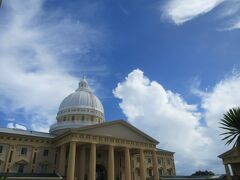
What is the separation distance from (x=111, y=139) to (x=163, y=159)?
27.3 metres

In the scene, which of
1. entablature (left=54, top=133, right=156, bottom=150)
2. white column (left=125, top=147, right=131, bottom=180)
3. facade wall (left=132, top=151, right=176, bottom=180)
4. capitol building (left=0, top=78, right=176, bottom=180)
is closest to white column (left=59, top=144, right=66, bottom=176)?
capitol building (left=0, top=78, right=176, bottom=180)

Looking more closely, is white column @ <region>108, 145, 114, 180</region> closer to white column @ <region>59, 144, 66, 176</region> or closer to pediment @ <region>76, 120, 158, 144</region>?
pediment @ <region>76, 120, 158, 144</region>

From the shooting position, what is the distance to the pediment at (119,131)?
161ft

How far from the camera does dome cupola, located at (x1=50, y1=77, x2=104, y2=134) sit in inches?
2507

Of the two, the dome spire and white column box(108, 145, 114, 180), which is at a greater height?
the dome spire

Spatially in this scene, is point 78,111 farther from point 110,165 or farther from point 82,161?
point 110,165

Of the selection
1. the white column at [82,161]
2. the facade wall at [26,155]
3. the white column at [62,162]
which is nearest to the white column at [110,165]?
the white column at [82,161]

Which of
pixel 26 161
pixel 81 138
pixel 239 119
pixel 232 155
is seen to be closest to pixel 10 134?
pixel 26 161

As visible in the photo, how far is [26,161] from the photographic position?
4825cm

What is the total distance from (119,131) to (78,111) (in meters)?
17.3

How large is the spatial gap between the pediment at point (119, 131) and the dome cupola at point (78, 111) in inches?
534

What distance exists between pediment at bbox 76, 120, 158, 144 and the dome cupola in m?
13.6

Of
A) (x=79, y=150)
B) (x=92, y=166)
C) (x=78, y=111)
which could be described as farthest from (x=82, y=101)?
(x=92, y=166)

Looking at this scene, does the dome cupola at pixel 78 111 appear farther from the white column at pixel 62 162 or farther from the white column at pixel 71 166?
the white column at pixel 71 166
